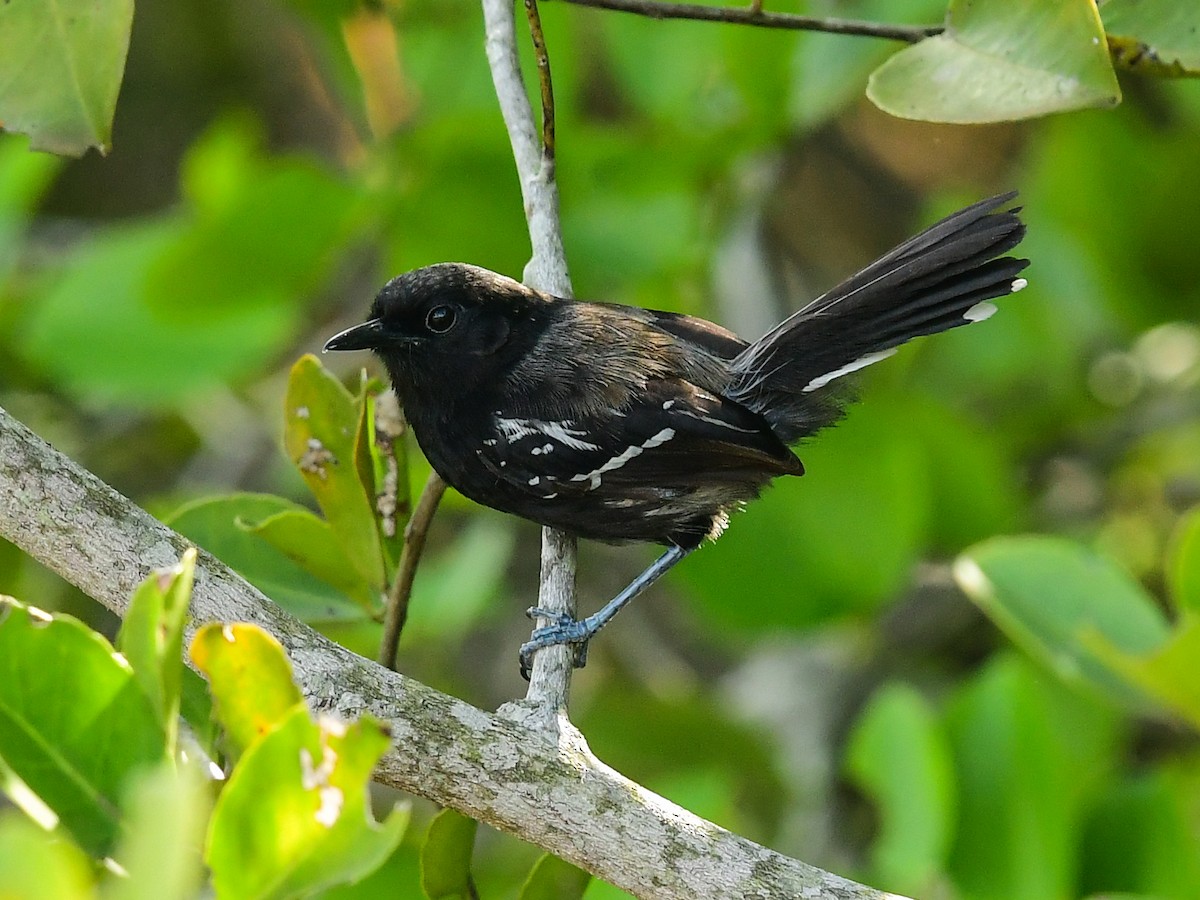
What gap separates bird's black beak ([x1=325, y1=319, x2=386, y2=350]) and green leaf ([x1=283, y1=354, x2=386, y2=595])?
0.45 metres

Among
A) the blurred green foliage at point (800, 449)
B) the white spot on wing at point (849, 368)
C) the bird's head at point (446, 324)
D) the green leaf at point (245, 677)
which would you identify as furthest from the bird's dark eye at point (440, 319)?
the green leaf at point (245, 677)

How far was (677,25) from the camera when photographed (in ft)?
11.5

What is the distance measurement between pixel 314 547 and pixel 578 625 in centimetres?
49

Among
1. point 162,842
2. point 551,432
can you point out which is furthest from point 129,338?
point 162,842

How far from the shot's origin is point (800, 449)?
10.9ft

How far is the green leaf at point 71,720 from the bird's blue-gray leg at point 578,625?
1114 millimetres

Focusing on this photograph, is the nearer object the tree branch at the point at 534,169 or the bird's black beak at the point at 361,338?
the tree branch at the point at 534,169

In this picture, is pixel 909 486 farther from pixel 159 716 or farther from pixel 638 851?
pixel 159 716

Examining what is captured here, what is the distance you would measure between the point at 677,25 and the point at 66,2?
2090 mm

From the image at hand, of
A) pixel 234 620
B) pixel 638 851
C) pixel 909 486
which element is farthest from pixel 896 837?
pixel 234 620

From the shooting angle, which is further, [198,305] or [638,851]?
[198,305]

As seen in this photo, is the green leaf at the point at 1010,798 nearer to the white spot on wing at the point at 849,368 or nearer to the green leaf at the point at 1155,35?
the white spot on wing at the point at 849,368

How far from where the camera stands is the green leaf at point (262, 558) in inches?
83.5

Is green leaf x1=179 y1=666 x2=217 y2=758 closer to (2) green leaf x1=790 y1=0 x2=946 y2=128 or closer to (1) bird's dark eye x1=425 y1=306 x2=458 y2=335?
(1) bird's dark eye x1=425 y1=306 x2=458 y2=335
